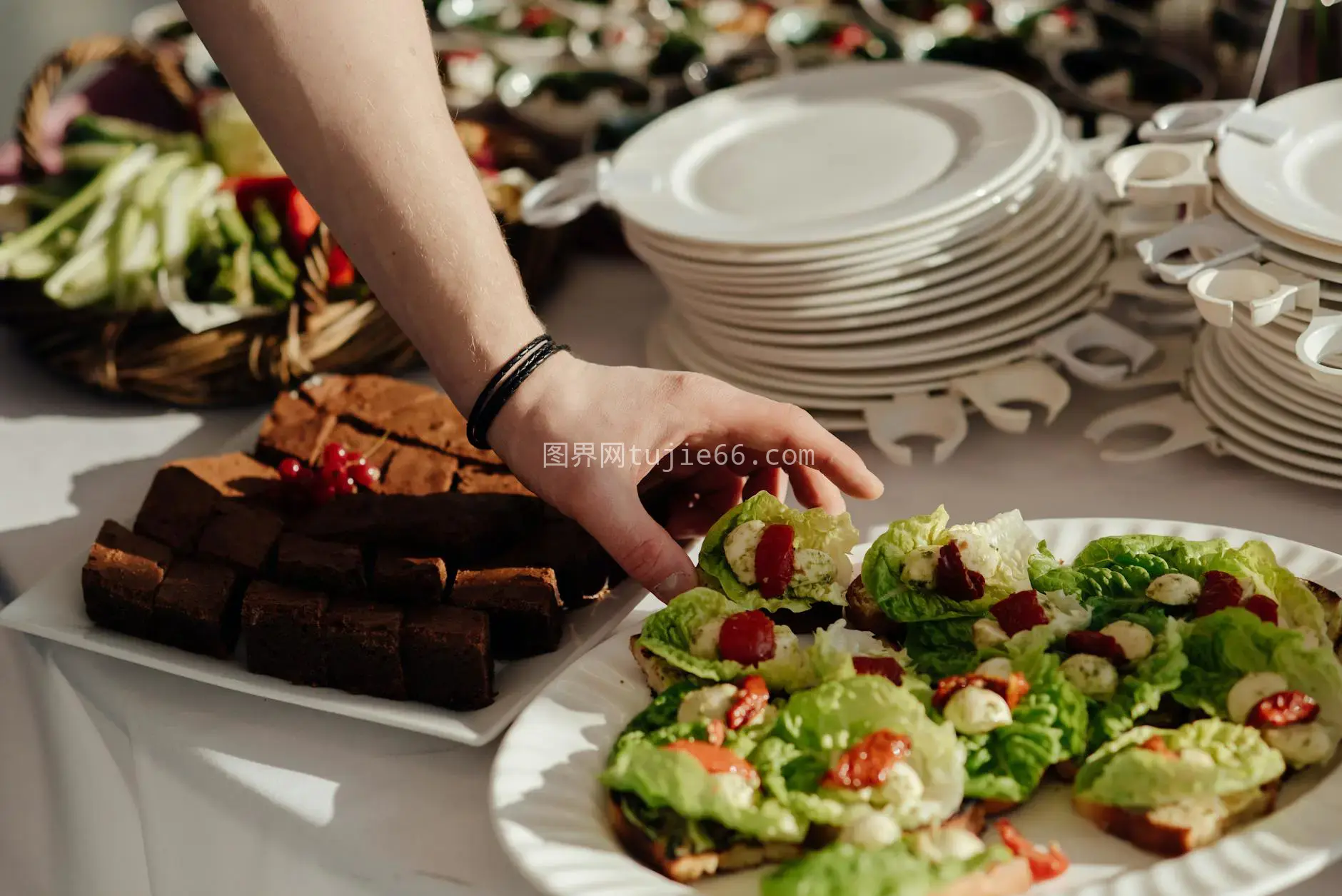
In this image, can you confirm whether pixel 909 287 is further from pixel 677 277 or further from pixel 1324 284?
pixel 1324 284

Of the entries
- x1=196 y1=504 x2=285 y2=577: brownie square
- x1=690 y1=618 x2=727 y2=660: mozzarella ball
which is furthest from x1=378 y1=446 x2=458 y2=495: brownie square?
x1=690 y1=618 x2=727 y2=660: mozzarella ball

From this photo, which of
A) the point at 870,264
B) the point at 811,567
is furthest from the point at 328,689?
the point at 870,264

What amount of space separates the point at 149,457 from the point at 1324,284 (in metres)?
1.54

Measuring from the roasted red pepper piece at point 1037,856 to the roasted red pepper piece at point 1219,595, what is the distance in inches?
11.1

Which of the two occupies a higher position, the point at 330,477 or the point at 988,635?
the point at 988,635

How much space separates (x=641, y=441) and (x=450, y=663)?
0.31m

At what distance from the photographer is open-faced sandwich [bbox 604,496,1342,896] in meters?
0.96

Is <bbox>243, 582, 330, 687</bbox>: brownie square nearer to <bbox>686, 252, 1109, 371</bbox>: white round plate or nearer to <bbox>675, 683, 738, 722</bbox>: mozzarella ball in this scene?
<bbox>675, 683, 738, 722</bbox>: mozzarella ball

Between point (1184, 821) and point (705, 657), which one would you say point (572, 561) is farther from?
point (1184, 821)

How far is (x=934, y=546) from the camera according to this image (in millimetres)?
1235

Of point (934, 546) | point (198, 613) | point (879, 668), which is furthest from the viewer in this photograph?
point (198, 613)

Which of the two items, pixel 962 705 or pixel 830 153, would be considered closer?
pixel 962 705

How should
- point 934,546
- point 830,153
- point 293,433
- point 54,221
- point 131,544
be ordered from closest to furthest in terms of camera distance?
point 934,546 < point 131,544 < point 293,433 < point 830,153 < point 54,221

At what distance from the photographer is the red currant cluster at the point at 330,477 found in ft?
5.22
